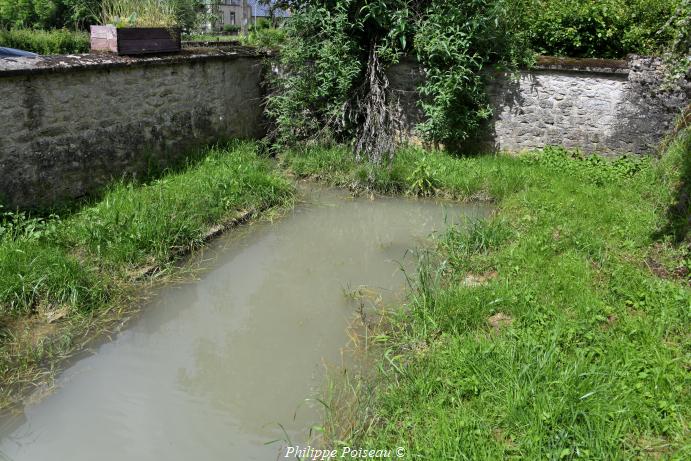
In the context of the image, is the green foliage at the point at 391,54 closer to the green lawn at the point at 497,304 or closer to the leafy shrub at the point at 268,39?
the leafy shrub at the point at 268,39

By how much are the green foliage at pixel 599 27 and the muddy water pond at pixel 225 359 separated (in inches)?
155

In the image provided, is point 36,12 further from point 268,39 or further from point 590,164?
point 590,164

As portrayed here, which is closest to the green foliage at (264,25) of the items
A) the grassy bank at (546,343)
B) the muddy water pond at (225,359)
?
the muddy water pond at (225,359)

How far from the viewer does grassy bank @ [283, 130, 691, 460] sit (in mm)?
2945

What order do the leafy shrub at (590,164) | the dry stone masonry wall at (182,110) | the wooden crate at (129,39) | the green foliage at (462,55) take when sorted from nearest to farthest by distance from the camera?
the dry stone masonry wall at (182,110) → the wooden crate at (129,39) → the leafy shrub at (590,164) → the green foliage at (462,55)

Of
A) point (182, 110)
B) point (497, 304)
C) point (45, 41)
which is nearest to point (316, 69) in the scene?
point (182, 110)

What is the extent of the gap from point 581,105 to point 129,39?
19.9ft

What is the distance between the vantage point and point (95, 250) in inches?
199

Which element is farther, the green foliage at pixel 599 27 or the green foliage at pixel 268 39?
the green foliage at pixel 268 39

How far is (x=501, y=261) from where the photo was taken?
495 cm

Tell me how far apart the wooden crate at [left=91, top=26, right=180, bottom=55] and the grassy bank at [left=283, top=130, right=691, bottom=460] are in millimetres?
4305

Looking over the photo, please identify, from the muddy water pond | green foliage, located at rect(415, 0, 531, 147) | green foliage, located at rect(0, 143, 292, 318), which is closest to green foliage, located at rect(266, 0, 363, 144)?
green foliage, located at rect(415, 0, 531, 147)

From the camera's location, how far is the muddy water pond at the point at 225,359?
3.31 meters

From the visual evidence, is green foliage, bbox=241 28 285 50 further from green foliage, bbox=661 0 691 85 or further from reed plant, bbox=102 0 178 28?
green foliage, bbox=661 0 691 85
